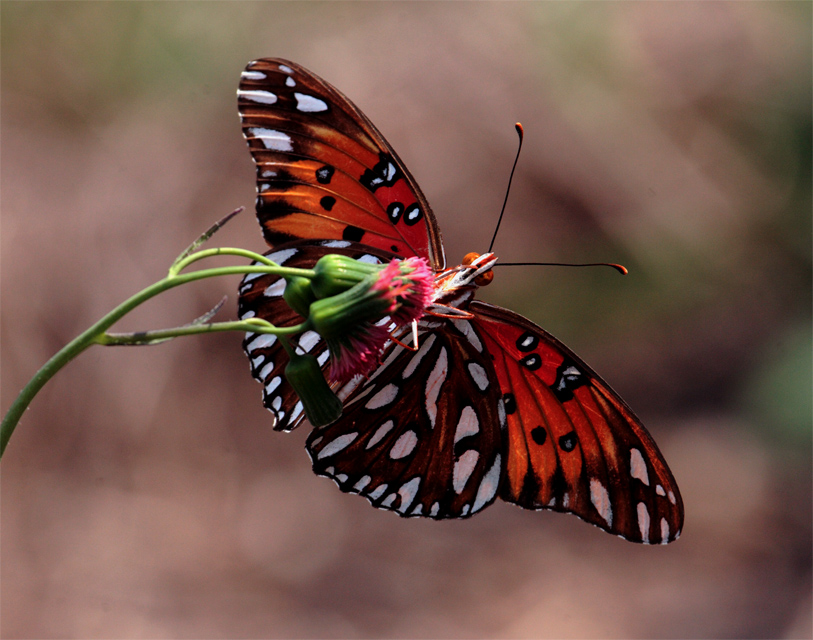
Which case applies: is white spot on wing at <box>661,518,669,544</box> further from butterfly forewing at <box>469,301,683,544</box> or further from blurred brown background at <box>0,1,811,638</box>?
blurred brown background at <box>0,1,811,638</box>

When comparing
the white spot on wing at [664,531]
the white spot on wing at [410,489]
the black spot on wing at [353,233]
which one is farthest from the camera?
the white spot on wing at [410,489]

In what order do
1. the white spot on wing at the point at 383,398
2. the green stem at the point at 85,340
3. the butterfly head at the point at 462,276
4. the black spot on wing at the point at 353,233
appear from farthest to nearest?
the white spot on wing at the point at 383,398 → the black spot on wing at the point at 353,233 → the butterfly head at the point at 462,276 → the green stem at the point at 85,340

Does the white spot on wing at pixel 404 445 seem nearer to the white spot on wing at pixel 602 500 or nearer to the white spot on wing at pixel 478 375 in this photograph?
the white spot on wing at pixel 478 375

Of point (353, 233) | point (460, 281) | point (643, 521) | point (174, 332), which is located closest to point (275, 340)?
point (353, 233)

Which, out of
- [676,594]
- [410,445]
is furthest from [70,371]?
[676,594]

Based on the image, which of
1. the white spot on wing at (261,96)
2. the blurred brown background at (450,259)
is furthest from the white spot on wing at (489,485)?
the blurred brown background at (450,259)

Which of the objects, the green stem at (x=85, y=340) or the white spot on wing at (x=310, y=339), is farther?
the white spot on wing at (x=310, y=339)

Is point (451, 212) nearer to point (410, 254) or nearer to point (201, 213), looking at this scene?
point (201, 213)
